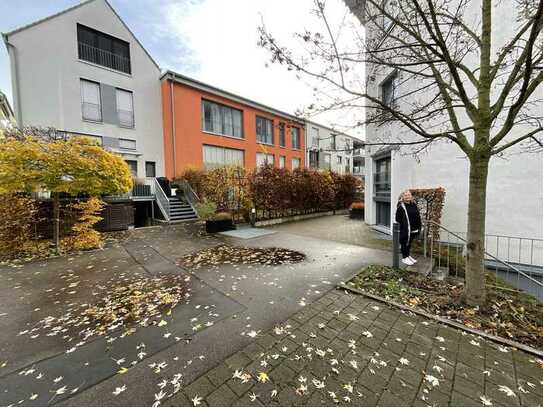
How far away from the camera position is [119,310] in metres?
3.35

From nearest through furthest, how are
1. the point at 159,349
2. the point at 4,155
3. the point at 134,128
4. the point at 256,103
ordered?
1. the point at 159,349
2. the point at 4,155
3. the point at 134,128
4. the point at 256,103

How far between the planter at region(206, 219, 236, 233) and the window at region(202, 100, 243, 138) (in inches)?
416

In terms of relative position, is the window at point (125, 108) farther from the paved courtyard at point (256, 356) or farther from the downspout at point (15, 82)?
the paved courtyard at point (256, 356)

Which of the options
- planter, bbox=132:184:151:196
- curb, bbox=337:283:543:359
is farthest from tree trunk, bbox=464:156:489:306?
planter, bbox=132:184:151:196

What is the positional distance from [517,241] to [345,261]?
4755 millimetres

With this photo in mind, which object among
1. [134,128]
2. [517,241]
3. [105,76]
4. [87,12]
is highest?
[87,12]

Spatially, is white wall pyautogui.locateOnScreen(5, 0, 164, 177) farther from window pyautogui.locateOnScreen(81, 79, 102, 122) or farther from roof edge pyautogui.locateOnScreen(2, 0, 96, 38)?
window pyautogui.locateOnScreen(81, 79, 102, 122)

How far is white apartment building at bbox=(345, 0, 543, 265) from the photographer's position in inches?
223

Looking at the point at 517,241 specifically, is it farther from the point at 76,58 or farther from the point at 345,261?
the point at 76,58

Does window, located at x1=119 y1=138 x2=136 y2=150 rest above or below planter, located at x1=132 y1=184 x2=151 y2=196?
above

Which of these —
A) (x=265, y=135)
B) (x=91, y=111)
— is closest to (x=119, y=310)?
(x=91, y=111)

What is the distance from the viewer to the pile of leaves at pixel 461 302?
9.40 ft

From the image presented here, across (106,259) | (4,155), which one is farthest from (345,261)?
(4,155)

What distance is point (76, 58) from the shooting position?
1238 centimetres
